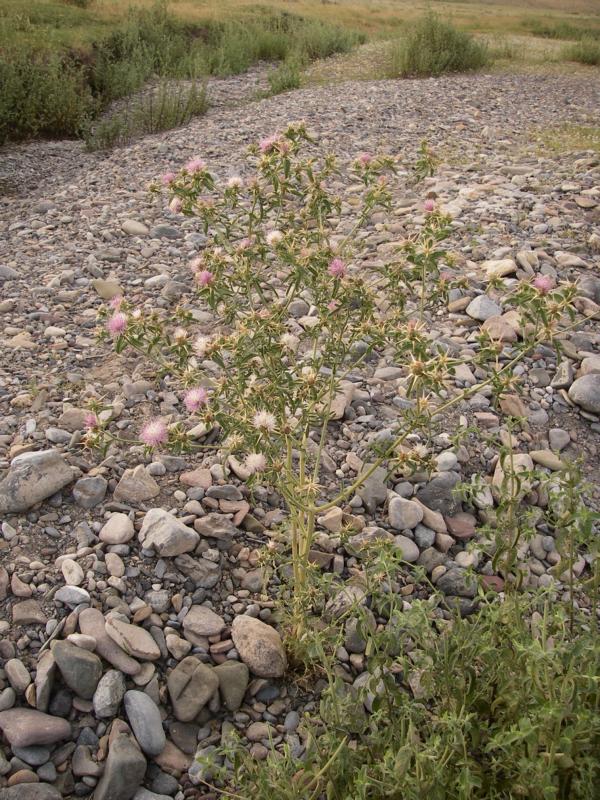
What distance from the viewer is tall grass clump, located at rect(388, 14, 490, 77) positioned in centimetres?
1288

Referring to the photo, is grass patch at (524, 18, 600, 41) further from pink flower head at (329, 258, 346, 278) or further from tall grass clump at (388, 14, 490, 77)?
pink flower head at (329, 258, 346, 278)

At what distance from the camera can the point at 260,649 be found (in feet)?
8.35

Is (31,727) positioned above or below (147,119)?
below

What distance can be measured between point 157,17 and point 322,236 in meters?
14.8

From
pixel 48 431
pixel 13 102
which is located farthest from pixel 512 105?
pixel 48 431

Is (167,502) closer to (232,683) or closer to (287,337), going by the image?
(232,683)

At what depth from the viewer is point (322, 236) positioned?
2633 millimetres

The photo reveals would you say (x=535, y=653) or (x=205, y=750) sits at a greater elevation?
(x=535, y=653)

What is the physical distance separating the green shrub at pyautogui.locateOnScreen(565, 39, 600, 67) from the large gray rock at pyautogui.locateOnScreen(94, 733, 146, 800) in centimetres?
1748

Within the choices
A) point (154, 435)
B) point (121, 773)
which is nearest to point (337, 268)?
point (154, 435)

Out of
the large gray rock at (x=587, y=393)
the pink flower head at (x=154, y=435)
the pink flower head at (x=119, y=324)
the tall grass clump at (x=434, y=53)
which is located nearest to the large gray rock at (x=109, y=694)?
the pink flower head at (x=154, y=435)

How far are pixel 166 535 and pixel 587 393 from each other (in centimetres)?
239

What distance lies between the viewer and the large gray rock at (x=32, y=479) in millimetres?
2928

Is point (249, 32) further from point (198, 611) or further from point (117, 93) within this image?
point (198, 611)
